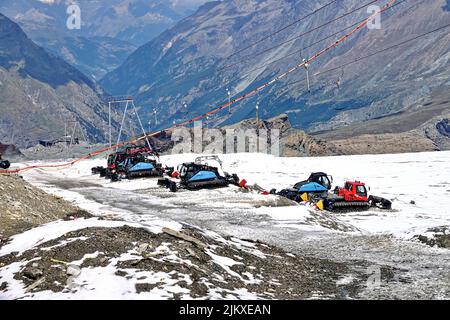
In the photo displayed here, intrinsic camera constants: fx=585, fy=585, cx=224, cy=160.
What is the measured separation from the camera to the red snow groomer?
1201 inches

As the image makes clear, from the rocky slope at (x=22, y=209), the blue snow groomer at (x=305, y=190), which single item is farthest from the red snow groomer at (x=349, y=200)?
the rocky slope at (x=22, y=209)

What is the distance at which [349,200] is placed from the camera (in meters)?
30.7

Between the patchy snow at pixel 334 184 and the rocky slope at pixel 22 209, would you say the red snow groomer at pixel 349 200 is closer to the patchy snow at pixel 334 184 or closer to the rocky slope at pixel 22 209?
the patchy snow at pixel 334 184

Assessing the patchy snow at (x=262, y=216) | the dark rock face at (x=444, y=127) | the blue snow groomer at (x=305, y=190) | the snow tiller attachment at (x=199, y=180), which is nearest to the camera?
the patchy snow at (x=262, y=216)

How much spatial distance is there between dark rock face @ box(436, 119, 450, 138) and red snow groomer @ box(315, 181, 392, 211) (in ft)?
424

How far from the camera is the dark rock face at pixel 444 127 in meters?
152

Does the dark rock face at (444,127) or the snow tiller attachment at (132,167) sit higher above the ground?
the dark rock face at (444,127)

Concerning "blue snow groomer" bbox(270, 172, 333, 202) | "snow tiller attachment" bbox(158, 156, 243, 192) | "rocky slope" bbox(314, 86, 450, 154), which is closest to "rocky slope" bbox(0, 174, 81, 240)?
"snow tiller attachment" bbox(158, 156, 243, 192)

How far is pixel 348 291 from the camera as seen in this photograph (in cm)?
1332

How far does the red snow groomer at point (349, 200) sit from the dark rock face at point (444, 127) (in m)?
129

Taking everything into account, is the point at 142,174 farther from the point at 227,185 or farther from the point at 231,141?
the point at 231,141

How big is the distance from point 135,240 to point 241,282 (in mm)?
2983

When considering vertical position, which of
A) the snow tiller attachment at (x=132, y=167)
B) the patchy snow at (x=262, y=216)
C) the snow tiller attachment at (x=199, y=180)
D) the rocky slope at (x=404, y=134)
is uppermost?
the rocky slope at (x=404, y=134)

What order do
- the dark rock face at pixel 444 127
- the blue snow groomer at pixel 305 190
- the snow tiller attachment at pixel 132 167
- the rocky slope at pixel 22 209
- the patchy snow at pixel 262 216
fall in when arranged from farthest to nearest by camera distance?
the dark rock face at pixel 444 127 → the snow tiller attachment at pixel 132 167 → the blue snow groomer at pixel 305 190 → the rocky slope at pixel 22 209 → the patchy snow at pixel 262 216
